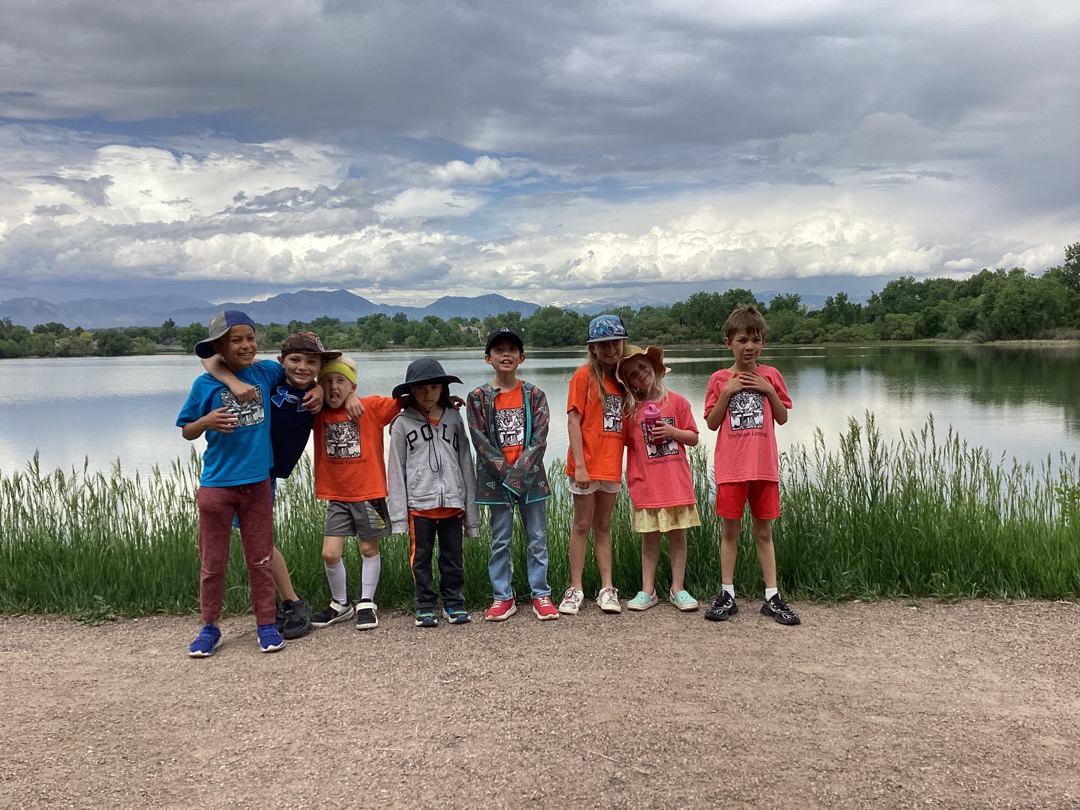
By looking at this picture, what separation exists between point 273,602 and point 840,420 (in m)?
17.5

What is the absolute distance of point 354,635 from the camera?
4266 millimetres

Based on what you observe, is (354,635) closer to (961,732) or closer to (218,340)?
(218,340)

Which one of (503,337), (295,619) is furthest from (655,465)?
(295,619)

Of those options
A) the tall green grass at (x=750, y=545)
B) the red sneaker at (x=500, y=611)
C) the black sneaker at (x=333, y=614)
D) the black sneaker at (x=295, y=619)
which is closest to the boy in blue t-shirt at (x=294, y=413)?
the black sneaker at (x=295, y=619)

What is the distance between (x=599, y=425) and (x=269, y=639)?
2148 mm

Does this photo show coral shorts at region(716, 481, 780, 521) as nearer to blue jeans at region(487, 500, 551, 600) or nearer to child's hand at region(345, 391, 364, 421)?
blue jeans at region(487, 500, 551, 600)

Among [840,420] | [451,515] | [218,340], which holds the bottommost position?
[840,420]

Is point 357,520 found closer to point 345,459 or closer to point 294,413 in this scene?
point 345,459

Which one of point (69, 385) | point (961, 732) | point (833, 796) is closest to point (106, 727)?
point (833, 796)

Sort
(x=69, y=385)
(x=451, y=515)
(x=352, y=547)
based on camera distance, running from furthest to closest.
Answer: (x=69, y=385) < (x=352, y=547) < (x=451, y=515)

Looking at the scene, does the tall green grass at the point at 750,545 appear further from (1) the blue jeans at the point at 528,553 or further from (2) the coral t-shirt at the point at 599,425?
(2) the coral t-shirt at the point at 599,425

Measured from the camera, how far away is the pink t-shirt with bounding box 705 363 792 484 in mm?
4414

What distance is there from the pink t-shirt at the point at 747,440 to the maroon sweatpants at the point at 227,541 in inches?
101

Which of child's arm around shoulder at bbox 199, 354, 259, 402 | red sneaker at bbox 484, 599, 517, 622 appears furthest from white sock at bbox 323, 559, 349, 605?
child's arm around shoulder at bbox 199, 354, 259, 402
